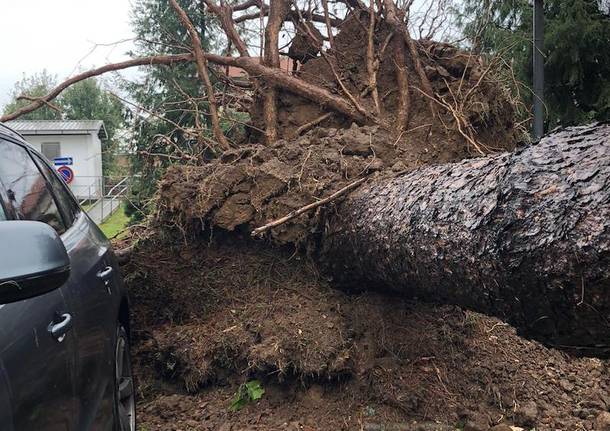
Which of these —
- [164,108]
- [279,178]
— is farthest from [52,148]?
[279,178]

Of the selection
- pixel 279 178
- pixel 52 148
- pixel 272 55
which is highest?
pixel 272 55

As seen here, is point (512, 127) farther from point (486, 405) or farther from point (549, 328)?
point (549, 328)

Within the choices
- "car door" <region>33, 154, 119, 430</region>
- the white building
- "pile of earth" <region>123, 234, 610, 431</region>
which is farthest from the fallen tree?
the white building

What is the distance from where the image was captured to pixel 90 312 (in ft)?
8.28

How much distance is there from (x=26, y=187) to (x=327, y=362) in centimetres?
221

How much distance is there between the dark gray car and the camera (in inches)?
59.4

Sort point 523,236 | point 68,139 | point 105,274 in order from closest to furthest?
point 523,236, point 105,274, point 68,139

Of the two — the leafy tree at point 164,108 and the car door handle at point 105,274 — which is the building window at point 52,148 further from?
the car door handle at point 105,274

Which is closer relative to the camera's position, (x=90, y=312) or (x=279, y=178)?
(x=90, y=312)

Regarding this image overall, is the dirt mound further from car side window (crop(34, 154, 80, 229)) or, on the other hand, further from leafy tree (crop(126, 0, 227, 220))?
car side window (crop(34, 154, 80, 229))

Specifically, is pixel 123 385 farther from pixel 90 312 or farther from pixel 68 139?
pixel 68 139

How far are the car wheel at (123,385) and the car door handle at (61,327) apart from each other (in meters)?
0.81

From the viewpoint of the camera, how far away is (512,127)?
561 centimetres

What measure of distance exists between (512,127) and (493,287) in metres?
3.44
